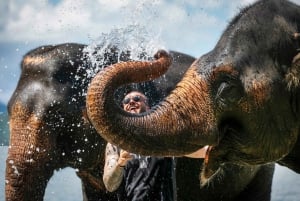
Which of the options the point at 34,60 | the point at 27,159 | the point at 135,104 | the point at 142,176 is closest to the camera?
the point at 135,104

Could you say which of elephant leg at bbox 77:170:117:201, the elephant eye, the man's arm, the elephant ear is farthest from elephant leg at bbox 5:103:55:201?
the elephant eye

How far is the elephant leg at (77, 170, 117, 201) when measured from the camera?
6328mm

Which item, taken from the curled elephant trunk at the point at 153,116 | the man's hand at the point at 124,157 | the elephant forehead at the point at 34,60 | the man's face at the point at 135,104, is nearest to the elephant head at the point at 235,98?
the curled elephant trunk at the point at 153,116

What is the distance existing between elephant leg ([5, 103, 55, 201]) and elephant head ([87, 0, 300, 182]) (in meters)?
2.01

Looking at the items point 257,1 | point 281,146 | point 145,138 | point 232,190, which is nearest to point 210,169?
point 281,146

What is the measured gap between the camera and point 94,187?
6.49 metres

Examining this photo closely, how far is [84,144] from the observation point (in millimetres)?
5938

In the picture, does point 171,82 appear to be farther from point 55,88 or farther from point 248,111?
point 248,111

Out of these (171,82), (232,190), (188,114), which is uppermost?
(171,82)

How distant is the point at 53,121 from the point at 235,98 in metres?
2.46

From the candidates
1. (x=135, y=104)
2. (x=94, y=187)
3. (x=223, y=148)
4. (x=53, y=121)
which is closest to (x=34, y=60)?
(x=53, y=121)

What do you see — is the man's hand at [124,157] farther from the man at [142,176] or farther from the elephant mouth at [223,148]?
the elephant mouth at [223,148]

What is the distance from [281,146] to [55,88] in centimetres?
261

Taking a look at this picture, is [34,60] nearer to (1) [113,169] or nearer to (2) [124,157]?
(1) [113,169]
